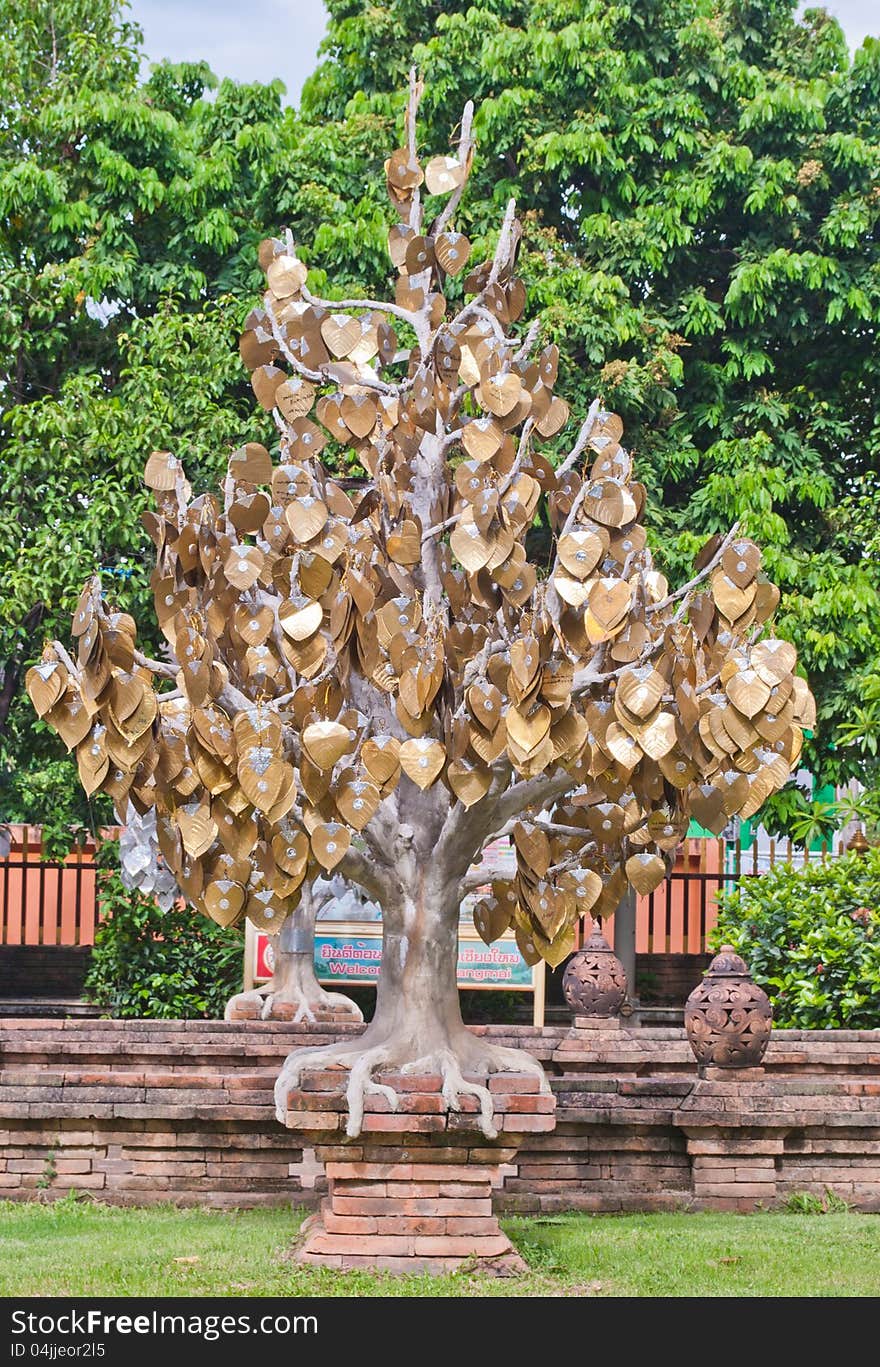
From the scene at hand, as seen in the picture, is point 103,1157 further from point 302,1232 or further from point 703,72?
point 703,72

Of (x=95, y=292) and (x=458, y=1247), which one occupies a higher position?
(x=95, y=292)

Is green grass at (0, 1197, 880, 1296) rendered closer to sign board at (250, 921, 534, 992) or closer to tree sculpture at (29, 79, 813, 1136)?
tree sculpture at (29, 79, 813, 1136)

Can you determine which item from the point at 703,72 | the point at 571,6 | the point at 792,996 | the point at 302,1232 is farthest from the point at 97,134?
the point at 302,1232

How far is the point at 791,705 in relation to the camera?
5.50 meters

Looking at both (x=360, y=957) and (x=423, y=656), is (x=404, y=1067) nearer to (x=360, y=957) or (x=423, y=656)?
(x=423, y=656)

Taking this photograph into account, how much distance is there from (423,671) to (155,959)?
9.02 m

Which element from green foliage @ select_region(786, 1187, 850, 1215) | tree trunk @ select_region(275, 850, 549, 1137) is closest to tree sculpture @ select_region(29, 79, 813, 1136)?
tree trunk @ select_region(275, 850, 549, 1137)

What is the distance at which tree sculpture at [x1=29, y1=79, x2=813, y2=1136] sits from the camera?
17.7 ft

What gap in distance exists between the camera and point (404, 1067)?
239 inches

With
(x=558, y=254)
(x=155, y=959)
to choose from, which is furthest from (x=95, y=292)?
(x=155, y=959)

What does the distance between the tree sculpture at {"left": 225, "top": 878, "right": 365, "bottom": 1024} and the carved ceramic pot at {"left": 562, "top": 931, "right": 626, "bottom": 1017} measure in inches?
77.7

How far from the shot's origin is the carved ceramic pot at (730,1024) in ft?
25.5

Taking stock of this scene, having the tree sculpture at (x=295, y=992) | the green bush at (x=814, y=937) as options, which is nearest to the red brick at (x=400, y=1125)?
the green bush at (x=814, y=937)

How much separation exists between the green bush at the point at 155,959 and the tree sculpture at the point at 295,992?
232 cm
